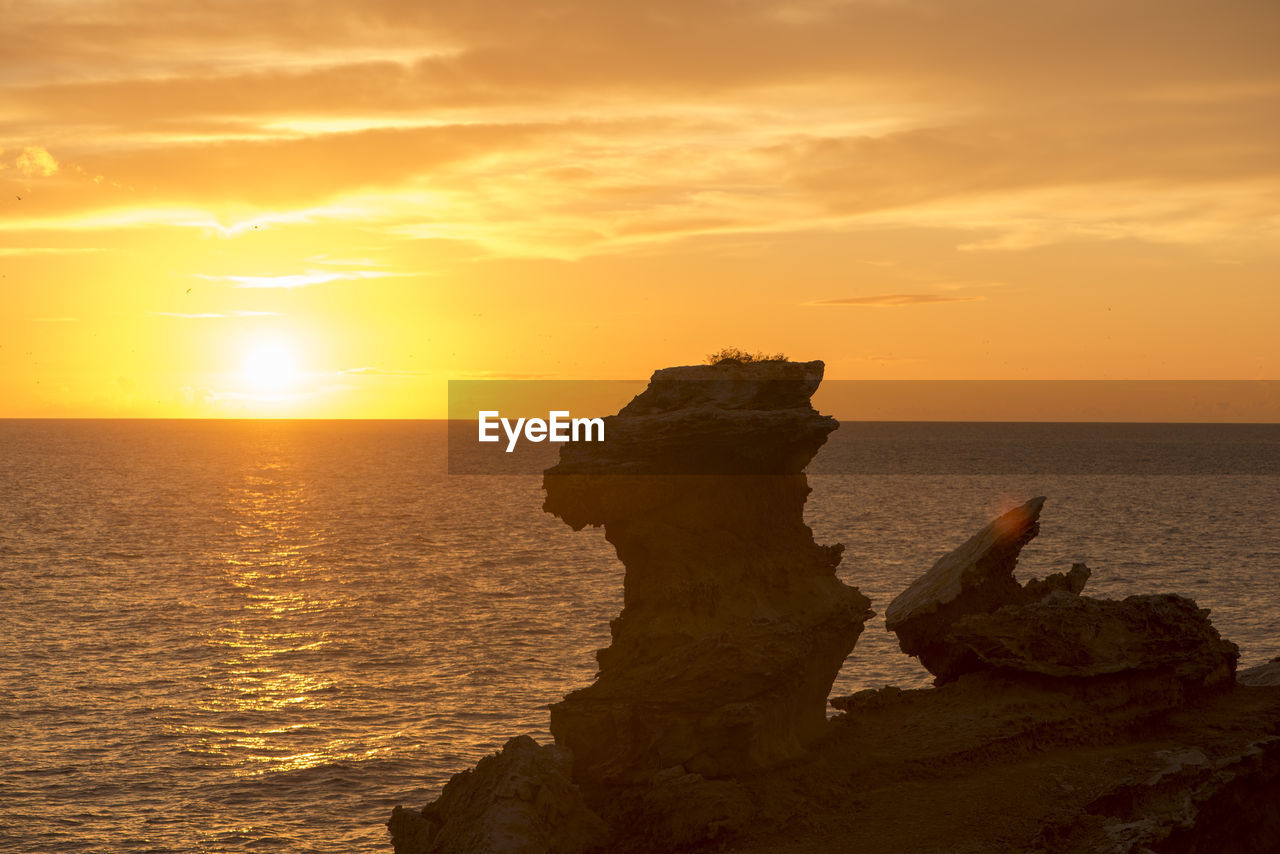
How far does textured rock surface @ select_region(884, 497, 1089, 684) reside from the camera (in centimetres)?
3628

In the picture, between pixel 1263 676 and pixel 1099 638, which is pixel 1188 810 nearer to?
pixel 1099 638

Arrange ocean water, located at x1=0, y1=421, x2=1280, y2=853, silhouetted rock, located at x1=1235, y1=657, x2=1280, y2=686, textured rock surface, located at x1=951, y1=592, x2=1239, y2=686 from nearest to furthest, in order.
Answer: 1. textured rock surface, located at x1=951, y1=592, x2=1239, y2=686
2. silhouetted rock, located at x1=1235, y1=657, x2=1280, y2=686
3. ocean water, located at x1=0, y1=421, x2=1280, y2=853

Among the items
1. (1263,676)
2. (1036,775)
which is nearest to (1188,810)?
(1036,775)

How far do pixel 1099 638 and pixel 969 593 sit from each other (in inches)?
169

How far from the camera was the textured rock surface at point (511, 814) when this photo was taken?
86.7ft

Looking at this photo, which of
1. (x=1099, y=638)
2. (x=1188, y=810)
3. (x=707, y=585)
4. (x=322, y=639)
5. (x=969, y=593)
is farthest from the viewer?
(x=322, y=639)

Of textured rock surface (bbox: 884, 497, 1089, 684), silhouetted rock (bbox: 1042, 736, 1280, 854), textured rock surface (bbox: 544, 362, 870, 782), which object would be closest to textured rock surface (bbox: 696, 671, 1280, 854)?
silhouetted rock (bbox: 1042, 736, 1280, 854)

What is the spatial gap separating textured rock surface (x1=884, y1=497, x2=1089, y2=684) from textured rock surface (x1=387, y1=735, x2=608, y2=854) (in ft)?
41.3

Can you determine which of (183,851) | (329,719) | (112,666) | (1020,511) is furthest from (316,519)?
(1020,511)

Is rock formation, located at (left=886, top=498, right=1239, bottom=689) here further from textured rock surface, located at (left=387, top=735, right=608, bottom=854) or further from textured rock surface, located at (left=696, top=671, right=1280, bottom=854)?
textured rock surface, located at (left=387, top=735, right=608, bottom=854)

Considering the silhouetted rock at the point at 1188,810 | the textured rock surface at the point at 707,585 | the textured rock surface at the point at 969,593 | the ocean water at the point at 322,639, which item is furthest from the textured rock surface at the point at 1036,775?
the ocean water at the point at 322,639

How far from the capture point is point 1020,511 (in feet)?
122

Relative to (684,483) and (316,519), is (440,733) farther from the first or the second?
(316,519)

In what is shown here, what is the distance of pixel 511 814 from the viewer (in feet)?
87.6
